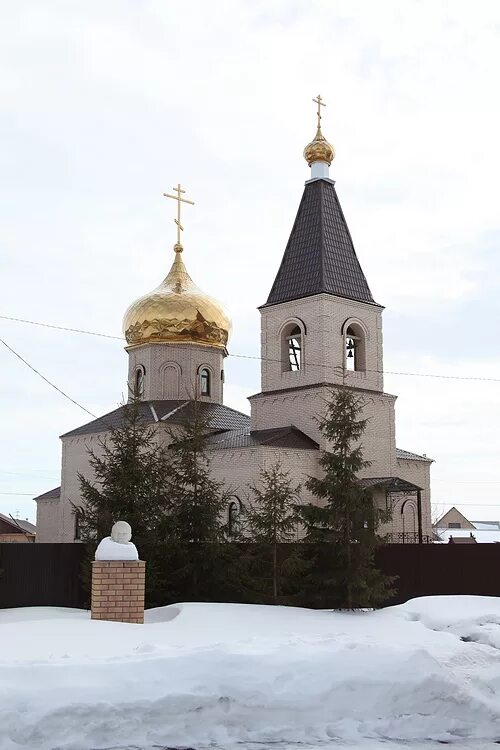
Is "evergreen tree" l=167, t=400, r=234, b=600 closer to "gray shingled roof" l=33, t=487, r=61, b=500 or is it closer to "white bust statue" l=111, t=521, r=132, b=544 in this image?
"white bust statue" l=111, t=521, r=132, b=544

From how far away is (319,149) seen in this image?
24.1 metres

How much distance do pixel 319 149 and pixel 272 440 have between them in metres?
8.17

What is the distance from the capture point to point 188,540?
13578mm

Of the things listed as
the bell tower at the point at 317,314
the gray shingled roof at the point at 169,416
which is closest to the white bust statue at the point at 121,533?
→ the bell tower at the point at 317,314

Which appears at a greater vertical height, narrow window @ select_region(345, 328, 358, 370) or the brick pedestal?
narrow window @ select_region(345, 328, 358, 370)

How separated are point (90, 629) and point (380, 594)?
19.2 feet

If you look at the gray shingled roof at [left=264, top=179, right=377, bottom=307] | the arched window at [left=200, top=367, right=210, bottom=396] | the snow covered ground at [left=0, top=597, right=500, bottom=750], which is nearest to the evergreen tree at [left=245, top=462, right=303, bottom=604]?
the snow covered ground at [left=0, top=597, right=500, bottom=750]

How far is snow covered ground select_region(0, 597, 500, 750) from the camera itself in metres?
6.01

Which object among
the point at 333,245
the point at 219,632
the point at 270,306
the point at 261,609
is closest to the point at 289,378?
the point at 270,306

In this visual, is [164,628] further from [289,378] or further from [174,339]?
[174,339]

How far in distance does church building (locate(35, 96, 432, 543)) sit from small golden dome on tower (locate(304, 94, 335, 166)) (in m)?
0.03

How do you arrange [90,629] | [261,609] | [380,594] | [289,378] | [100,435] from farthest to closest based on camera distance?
[100,435], [289,378], [380,594], [261,609], [90,629]

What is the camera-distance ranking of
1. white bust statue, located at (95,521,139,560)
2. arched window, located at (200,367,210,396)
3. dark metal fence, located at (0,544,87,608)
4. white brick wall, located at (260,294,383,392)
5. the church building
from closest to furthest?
white bust statue, located at (95,521,139,560)
dark metal fence, located at (0,544,87,608)
the church building
white brick wall, located at (260,294,383,392)
arched window, located at (200,367,210,396)

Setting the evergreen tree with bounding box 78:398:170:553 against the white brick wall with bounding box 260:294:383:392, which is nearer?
the evergreen tree with bounding box 78:398:170:553
